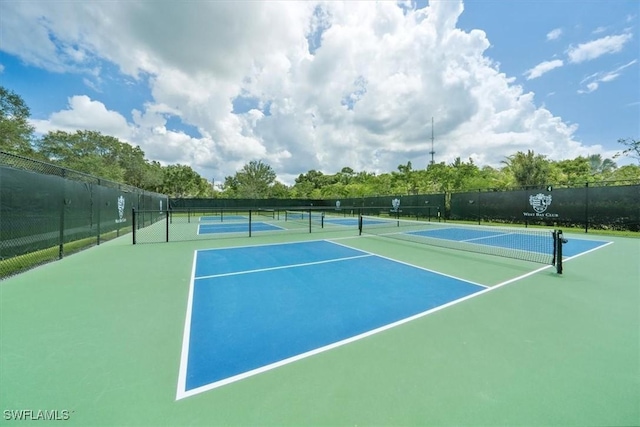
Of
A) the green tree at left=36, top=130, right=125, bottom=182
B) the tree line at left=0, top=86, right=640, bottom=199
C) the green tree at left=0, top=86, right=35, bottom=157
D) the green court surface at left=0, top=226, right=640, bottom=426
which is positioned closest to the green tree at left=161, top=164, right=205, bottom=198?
the tree line at left=0, top=86, right=640, bottom=199

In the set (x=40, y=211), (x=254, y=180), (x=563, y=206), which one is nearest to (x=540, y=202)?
(x=563, y=206)

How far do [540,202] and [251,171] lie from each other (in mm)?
40397

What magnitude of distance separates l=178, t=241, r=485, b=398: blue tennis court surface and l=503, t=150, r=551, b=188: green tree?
23.1 meters

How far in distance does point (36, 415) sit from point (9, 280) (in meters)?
4.99

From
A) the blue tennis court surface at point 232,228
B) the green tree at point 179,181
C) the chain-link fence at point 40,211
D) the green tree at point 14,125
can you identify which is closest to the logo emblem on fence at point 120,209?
the chain-link fence at point 40,211

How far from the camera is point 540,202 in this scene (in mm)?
15227

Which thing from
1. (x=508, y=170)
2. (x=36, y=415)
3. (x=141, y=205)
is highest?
(x=508, y=170)

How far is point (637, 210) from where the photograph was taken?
1192 centimetres

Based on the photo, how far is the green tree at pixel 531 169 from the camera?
73.7 ft

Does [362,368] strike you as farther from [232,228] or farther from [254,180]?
[254,180]

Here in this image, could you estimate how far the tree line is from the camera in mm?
22641

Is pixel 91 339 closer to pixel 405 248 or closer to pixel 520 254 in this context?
pixel 405 248

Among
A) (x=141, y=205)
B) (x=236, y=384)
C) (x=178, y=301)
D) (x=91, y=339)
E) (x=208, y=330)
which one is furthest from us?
(x=141, y=205)

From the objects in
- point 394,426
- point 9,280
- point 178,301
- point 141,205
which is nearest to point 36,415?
point 178,301
